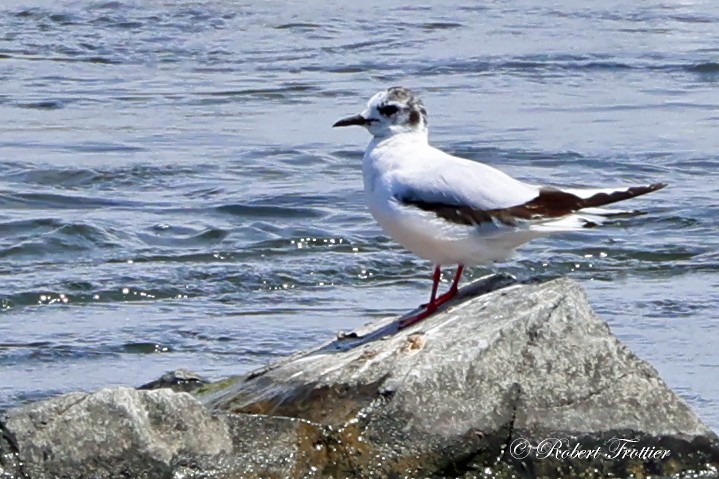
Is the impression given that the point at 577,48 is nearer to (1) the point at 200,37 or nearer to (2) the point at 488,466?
(1) the point at 200,37

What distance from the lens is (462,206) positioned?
6098 mm

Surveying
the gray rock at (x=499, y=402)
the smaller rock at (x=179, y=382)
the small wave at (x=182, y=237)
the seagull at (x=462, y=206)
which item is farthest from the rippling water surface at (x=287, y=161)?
the seagull at (x=462, y=206)

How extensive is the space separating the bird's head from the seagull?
0.54 ft

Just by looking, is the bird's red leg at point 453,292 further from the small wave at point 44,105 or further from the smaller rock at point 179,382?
the small wave at point 44,105

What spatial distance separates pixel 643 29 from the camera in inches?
744

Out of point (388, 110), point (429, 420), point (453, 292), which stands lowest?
point (429, 420)

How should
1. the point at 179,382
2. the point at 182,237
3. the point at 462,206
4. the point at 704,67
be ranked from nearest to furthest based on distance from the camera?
the point at 462,206 < the point at 179,382 < the point at 182,237 < the point at 704,67

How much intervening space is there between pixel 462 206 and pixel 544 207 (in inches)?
12.8

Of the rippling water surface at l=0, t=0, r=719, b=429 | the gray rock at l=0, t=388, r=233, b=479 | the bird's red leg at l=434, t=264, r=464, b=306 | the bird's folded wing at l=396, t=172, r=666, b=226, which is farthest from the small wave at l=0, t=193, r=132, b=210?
the gray rock at l=0, t=388, r=233, b=479

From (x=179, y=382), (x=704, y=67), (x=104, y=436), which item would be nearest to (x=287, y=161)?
(x=704, y=67)

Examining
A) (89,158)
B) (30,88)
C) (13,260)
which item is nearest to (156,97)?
(30,88)

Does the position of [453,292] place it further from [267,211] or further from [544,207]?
[267,211]

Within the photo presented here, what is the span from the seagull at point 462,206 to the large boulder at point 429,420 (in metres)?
0.29

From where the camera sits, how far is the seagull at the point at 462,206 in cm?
596
